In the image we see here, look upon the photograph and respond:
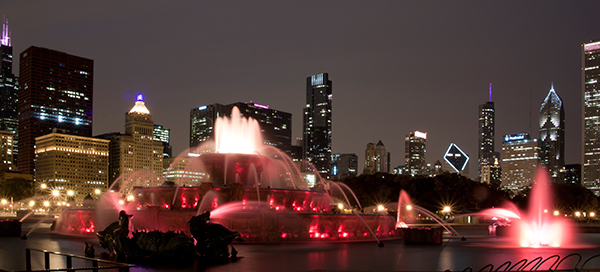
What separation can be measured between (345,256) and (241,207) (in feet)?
34.2

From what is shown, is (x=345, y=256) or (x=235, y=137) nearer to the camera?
(x=345, y=256)

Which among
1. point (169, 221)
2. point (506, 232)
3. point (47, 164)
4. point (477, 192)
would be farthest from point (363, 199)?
point (47, 164)

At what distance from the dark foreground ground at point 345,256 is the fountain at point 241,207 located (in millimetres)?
1286

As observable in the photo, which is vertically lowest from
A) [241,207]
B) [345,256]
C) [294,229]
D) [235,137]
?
[345,256]

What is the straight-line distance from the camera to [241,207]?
1155 inches

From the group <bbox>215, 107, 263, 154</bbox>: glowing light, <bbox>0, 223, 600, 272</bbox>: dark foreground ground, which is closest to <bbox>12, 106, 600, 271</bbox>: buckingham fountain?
<bbox>0, 223, 600, 272</bbox>: dark foreground ground

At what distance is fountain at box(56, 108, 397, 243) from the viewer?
25.0 meters

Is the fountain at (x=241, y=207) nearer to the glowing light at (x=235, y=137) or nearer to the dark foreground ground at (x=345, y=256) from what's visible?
the glowing light at (x=235, y=137)

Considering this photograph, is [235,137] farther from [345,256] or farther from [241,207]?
[345,256]

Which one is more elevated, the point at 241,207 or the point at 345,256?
the point at 241,207

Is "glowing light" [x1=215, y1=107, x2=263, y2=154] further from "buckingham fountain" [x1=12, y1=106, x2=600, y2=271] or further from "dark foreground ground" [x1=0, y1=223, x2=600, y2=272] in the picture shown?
"dark foreground ground" [x1=0, y1=223, x2=600, y2=272]

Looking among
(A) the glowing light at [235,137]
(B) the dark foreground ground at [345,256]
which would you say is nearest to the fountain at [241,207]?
(A) the glowing light at [235,137]

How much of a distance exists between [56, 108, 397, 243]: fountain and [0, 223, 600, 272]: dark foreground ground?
1.29 metres

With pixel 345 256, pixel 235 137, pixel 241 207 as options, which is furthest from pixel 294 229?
pixel 235 137
